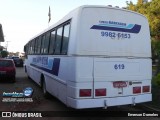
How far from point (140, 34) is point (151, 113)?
264 centimetres

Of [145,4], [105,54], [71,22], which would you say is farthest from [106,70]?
[145,4]

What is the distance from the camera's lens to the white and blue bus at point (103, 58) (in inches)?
309

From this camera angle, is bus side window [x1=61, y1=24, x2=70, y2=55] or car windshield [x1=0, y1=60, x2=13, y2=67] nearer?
bus side window [x1=61, y1=24, x2=70, y2=55]

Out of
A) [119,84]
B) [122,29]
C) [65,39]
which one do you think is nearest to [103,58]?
[119,84]

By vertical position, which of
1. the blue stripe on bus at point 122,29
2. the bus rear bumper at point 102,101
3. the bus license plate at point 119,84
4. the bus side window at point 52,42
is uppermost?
the blue stripe on bus at point 122,29

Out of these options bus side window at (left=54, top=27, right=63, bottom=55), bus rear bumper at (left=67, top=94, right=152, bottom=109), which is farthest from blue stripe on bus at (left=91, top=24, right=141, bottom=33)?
bus rear bumper at (left=67, top=94, right=152, bottom=109)

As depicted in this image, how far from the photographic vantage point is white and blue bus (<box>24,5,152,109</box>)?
786cm

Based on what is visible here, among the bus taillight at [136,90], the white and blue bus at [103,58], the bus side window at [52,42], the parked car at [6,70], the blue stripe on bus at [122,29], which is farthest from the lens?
the parked car at [6,70]

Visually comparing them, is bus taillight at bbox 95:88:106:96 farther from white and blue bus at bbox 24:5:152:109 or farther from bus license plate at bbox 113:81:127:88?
bus license plate at bbox 113:81:127:88

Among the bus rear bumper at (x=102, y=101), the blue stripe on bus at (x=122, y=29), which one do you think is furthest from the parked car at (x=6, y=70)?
the blue stripe on bus at (x=122, y=29)

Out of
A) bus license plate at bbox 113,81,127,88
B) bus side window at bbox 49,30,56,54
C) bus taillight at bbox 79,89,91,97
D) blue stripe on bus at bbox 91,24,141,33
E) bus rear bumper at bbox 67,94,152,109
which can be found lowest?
bus rear bumper at bbox 67,94,152,109

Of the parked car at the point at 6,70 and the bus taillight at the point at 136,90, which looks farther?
the parked car at the point at 6,70

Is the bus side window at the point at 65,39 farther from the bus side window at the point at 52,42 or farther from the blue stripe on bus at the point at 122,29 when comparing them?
the bus side window at the point at 52,42

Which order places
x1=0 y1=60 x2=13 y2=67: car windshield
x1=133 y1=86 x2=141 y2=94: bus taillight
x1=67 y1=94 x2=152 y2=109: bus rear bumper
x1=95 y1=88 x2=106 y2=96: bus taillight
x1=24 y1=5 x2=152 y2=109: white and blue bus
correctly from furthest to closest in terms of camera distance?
x1=0 y1=60 x2=13 y2=67: car windshield < x1=133 y1=86 x2=141 y2=94: bus taillight < x1=95 y1=88 x2=106 y2=96: bus taillight < x1=24 y1=5 x2=152 y2=109: white and blue bus < x1=67 y1=94 x2=152 y2=109: bus rear bumper
